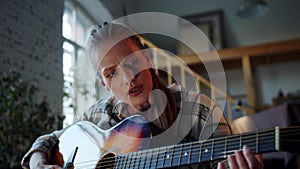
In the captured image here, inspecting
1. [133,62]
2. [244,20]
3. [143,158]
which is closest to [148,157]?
[143,158]

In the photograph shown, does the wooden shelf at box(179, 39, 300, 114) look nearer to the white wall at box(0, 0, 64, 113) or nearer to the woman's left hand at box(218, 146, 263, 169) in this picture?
the white wall at box(0, 0, 64, 113)

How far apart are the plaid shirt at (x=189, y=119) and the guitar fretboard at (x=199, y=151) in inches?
4.4

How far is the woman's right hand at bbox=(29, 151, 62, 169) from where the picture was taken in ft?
3.56

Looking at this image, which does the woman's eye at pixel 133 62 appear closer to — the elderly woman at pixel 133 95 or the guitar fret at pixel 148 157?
the elderly woman at pixel 133 95

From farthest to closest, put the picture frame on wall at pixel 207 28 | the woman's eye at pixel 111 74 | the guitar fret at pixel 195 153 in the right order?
the picture frame on wall at pixel 207 28
the woman's eye at pixel 111 74
the guitar fret at pixel 195 153

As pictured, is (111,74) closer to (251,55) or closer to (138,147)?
(138,147)

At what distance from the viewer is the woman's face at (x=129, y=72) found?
3.60 feet

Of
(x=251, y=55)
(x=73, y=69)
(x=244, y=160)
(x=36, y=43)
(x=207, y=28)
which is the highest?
(x=207, y=28)

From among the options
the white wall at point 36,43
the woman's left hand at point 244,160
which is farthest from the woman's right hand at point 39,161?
the white wall at point 36,43

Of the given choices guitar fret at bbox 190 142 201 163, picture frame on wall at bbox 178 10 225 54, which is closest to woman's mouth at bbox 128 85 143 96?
guitar fret at bbox 190 142 201 163

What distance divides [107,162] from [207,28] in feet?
17.2

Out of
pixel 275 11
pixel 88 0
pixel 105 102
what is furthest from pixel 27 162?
pixel 275 11

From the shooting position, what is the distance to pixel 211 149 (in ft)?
2.53

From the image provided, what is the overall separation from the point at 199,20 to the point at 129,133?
5338mm
